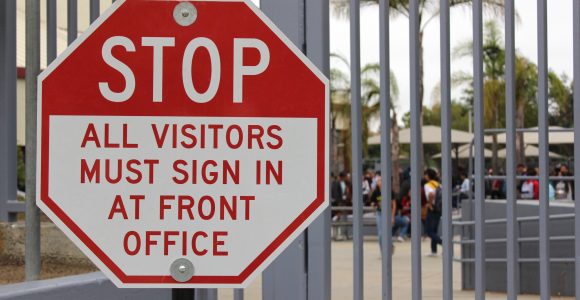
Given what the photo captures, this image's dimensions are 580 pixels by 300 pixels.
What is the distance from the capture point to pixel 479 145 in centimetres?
477

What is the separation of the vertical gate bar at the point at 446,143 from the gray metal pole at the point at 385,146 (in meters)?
0.24

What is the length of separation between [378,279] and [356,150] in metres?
8.90

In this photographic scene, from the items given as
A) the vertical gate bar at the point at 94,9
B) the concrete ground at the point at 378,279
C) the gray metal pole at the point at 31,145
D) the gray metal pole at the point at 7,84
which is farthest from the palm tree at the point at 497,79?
the gray metal pole at the point at 31,145

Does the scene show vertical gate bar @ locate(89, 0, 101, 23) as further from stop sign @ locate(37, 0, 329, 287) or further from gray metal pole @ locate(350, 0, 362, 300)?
stop sign @ locate(37, 0, 329, 287)

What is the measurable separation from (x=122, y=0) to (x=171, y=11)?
0.14 meters

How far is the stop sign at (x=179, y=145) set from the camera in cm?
285

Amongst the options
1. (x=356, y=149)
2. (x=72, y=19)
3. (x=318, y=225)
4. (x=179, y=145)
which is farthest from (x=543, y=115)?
(x=72, y=19)

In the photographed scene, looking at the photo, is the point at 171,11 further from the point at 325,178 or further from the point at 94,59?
the point at 325,178

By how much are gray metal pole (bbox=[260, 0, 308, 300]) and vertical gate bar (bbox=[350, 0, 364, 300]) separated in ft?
0.79

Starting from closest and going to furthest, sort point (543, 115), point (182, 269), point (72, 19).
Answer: point (182, 269)
point (543, 115)
point (72, 19)

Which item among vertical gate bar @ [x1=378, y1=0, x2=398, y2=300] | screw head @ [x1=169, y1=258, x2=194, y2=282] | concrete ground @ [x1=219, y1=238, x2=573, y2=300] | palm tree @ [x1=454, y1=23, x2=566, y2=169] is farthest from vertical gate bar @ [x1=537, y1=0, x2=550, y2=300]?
palm tree @ [x1=454, y1=23, x2=566, y2=169]

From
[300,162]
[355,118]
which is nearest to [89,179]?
[300,162]

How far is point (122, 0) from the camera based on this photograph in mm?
2926

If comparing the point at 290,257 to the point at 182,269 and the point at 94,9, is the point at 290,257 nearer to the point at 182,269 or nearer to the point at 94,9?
the point at 94,9
